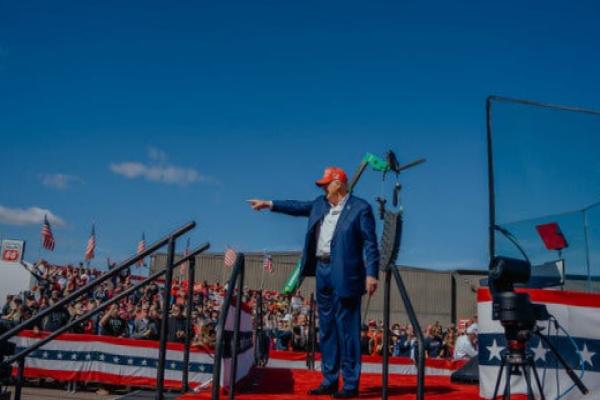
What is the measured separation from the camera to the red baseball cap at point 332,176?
17.4 feet

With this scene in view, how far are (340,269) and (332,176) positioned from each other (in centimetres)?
88

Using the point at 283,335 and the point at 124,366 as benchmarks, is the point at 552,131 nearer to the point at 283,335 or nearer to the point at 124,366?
the point at 124,366

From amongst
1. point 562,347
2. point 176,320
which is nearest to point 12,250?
point 176,320

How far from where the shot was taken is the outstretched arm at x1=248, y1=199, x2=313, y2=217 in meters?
5.48

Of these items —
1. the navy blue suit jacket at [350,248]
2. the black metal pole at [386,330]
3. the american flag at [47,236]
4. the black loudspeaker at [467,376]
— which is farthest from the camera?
the american flag at [47,236]

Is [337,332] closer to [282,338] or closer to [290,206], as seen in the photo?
[290,206]

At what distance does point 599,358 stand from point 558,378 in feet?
1.42

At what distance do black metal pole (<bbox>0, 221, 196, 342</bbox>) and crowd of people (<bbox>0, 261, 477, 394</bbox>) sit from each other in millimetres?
4869

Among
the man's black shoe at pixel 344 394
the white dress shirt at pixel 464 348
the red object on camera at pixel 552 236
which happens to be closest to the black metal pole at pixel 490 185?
the red object on camera at pixel 552 236

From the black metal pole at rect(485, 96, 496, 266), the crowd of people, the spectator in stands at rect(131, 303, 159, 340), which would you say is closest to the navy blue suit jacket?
the black metal pole at rect(485, 96, 496, 266)

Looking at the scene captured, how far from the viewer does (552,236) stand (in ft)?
18.5

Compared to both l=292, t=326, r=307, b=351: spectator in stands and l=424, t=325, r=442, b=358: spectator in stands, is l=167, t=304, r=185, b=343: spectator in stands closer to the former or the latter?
l=292, t=326, r=307, b=351: spectator in stands

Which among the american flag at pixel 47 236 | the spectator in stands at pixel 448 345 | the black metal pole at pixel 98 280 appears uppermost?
the american flag at pixel 47 236

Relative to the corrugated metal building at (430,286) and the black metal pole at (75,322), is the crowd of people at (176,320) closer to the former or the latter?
the black metal pole at (75,322)
